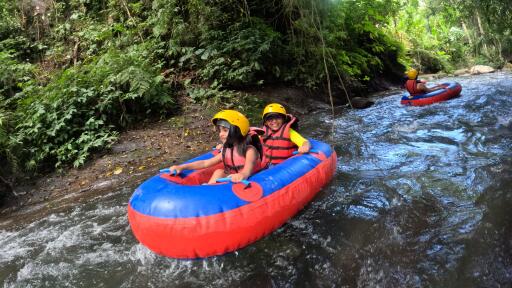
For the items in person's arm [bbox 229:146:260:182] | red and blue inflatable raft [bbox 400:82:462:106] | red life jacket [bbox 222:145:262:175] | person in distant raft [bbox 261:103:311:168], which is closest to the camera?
person's arm [bbox 229:146:260:182]

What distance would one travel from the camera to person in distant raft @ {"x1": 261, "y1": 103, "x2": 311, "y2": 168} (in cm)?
498

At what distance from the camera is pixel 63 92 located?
7652 millimetres

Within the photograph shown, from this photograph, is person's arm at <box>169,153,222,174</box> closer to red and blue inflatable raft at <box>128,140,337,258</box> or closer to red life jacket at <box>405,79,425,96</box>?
red and blue inflatable raft at <box>128,140,337,258</box>

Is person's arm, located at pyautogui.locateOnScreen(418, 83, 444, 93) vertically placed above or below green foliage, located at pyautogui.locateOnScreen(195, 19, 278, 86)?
below

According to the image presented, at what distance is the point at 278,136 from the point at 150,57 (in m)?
5.42

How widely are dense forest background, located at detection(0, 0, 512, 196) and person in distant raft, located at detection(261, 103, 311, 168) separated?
1.68m

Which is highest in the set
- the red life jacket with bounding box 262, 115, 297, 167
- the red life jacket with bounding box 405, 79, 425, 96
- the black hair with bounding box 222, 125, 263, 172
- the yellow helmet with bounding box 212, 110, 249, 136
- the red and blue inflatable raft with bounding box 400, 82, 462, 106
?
the yellow helmet with bounding box 212, 110, 249, 136

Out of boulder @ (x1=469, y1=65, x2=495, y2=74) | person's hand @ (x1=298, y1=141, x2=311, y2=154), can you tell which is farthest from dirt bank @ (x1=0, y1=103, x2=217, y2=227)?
boulder @ (x1=469, y1=65, x2=495, y2=74)

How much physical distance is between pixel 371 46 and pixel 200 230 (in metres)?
11.9

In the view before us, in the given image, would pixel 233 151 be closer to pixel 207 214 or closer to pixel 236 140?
pixel 236 140

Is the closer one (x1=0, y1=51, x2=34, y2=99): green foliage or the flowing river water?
Answer: the flowing river water

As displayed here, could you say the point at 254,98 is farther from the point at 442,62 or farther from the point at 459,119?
the point at 442,62

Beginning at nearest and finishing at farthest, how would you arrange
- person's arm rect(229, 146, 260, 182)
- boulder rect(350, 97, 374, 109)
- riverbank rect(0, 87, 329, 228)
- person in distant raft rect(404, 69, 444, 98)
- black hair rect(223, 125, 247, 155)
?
person's arm rect(229, 146, 260, 182) → black hair rect(223, 125, 247, 155) → riverbank rect(0, 87, 329, 228) → person in distant raft rect(404, 69, 444, 98) → boulder rect(350, 97, 374, 109)

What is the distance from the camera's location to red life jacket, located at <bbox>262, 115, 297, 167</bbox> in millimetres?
5004
